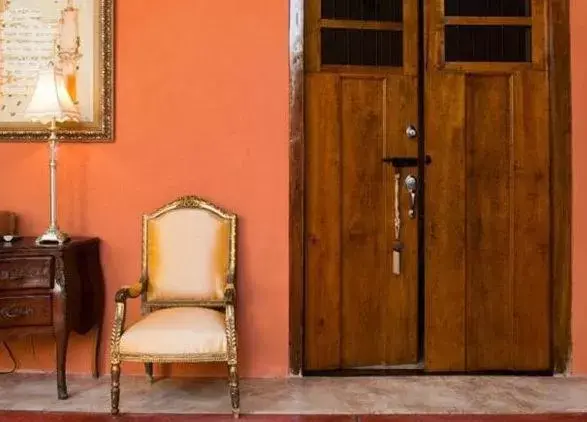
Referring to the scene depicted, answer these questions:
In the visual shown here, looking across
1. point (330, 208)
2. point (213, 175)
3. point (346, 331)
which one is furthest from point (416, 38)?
point (346, 331)

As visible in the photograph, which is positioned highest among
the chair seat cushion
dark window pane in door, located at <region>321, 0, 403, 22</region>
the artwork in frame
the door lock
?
dark window pane in door, located at <region>321, 0, 403, 22</region>

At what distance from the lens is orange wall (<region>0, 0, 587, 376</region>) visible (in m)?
3.38

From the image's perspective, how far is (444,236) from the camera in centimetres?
344

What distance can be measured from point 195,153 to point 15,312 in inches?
46.0

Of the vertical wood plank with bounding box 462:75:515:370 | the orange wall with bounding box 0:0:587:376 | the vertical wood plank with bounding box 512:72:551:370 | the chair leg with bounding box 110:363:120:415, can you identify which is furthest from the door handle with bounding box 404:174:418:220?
the chair leg with bounding box 110:363:120:415

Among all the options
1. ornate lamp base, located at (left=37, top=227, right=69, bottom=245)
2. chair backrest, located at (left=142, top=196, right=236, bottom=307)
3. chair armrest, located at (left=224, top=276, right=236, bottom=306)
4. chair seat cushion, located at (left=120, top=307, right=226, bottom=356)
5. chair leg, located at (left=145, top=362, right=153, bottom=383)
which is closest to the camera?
chair seat cushion, located at (left=120, top=307, right=226, bottom=356)

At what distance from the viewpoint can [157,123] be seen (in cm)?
338

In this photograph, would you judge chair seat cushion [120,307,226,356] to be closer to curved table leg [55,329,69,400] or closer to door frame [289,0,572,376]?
curved table leg [55,329,69,400]

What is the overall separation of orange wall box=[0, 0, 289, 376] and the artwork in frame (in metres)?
0.09

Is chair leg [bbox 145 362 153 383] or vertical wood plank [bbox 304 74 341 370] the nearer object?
chair leg [bbox 145 362 153 383]

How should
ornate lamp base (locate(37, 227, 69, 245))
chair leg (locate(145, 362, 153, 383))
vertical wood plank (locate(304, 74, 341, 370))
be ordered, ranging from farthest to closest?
vertical wood plank (locate(304, 74, 341, 370)) < chair leg (locate(145, 362, 153, 383)) < ornate lamp base (locate(37, 227, 69, 245))

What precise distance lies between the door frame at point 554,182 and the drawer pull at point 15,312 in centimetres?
128

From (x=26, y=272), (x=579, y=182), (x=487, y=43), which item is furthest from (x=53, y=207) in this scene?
(x=579, y=182)

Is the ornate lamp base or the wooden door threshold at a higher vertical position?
the ornate lamp base
